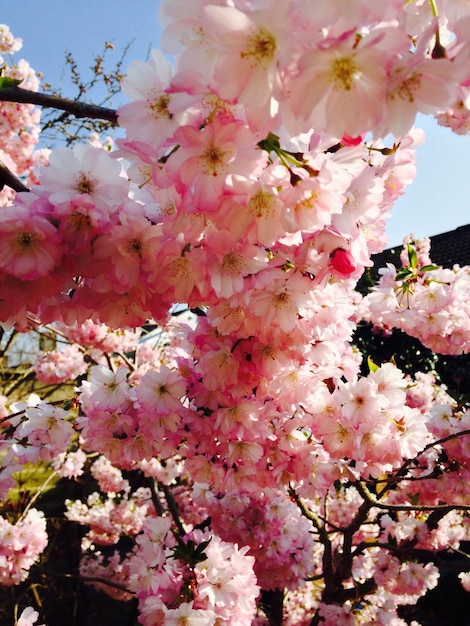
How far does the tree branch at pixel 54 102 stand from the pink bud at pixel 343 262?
23.0 inches

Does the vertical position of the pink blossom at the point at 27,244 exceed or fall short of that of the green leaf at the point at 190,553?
it exceeds it

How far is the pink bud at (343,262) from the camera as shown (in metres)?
0.98

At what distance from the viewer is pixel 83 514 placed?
18.7ft

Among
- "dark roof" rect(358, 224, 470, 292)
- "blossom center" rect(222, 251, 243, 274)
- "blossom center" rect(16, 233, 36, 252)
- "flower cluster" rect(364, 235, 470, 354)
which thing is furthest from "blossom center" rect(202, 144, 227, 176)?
"dark roof" rect(358, 224, 470, 292)

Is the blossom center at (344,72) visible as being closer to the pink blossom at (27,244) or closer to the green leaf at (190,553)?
the pink blossom at (27,244)

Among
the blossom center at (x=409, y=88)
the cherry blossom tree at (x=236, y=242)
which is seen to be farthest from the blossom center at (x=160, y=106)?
the blossom center at (x=409, y=88)

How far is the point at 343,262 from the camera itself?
98 centimetres

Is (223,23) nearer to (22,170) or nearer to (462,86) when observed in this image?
(462,86)

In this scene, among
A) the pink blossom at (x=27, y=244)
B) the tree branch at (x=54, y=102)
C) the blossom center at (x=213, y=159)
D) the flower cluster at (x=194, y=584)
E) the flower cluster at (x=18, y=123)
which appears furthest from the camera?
the flower cluster at (x=18, y=123)

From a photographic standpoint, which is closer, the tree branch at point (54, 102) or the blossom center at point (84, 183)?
the blossom center at point (84, 183)

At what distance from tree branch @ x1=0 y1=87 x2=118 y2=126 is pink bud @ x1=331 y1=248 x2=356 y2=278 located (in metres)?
0.59

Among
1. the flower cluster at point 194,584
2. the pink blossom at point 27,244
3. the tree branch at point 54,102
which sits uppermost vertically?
the tree branch at point 54,102

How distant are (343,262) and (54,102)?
2.73 ft

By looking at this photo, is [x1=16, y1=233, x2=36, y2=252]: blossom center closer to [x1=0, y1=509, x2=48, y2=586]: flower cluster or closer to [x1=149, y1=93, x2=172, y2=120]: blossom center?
[x1=149, y1=93, x2=172, y2=120]: blossom center
